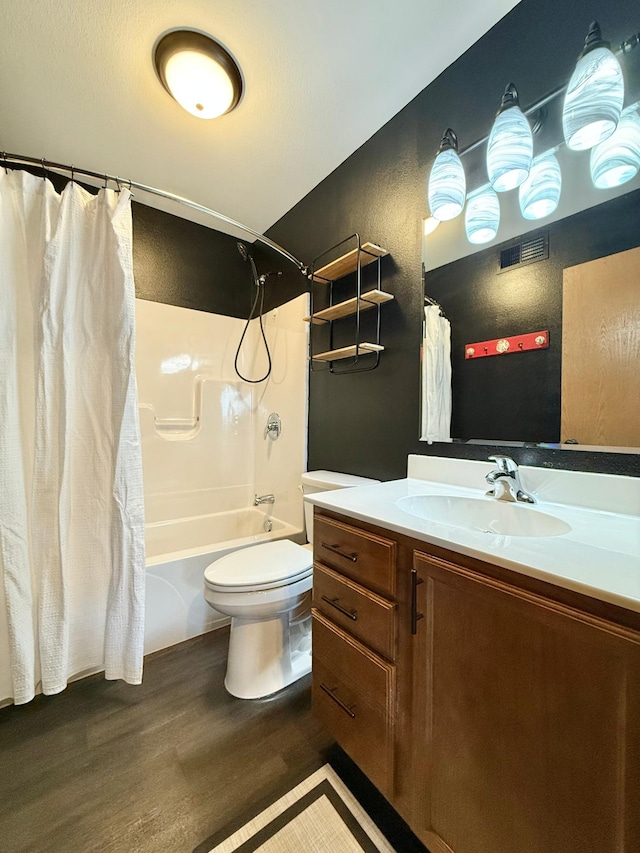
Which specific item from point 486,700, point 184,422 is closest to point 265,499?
point 184,422

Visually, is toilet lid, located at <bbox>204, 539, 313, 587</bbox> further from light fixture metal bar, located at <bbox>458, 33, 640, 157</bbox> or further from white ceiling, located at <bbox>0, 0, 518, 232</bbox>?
white ceiling, located at <bbox>0, 0, 518, 232</bbox>

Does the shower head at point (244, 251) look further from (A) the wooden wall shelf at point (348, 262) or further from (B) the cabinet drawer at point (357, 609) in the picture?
(B) the cabinet drawer at point (357, 609)

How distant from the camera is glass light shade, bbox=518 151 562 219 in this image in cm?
103

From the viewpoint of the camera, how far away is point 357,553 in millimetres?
919

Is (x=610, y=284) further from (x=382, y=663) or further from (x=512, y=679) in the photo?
(x=382, y=663)

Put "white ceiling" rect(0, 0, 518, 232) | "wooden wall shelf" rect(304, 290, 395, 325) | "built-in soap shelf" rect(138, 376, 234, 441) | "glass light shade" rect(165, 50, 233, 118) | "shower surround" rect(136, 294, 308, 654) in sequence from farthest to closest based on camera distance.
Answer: "built-in soap shelf" rect(138, 376, 234, 441)
"shower surround" rect(136, 294, 308, 654)
"wooden wall shelf" rect(304, 290, 395, 325)
"glass light shade" rect(165, 50, 233, 118)
"white ceiling" rect(0, 0, 518, 232)

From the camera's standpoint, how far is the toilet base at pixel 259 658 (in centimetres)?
135

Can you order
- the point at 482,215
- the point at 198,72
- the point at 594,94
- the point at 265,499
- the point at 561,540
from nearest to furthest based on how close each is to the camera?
the point at 561,540 → the point at 594,94 → the point at 482,215 → the point at 198,72 → the point at 265,499

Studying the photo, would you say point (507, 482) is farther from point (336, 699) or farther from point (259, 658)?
point (259, 658)

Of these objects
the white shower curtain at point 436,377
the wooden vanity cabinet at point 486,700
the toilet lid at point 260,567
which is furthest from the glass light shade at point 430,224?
the toilet lid at point 260,567

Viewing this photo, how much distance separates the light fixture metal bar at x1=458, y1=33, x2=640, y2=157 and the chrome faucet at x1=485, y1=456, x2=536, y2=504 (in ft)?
3.78

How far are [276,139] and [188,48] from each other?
20.3 inches

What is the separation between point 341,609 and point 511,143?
157 cm

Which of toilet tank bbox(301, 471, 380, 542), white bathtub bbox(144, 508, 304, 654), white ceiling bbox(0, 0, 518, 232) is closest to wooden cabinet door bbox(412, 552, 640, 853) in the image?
toilet tank bbox(301, 471, 380, 542)
